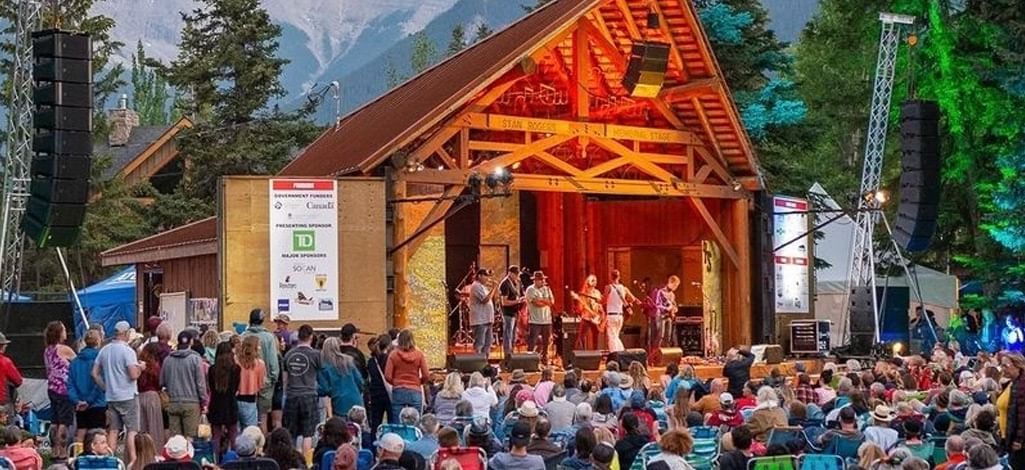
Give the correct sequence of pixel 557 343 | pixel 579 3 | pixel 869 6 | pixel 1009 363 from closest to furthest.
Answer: pixel 1009 363 → pixel 579 3 → pixel 557 343 → pixel 869 6

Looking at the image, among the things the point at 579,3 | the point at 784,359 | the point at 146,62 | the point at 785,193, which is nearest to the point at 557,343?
the point at 784,359

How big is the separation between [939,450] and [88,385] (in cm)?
665

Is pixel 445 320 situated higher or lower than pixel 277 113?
lower

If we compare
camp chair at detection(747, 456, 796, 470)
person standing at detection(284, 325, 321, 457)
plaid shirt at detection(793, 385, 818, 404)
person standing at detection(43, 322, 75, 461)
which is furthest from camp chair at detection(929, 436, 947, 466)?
person standing at detection(43, 322, 75, 461)

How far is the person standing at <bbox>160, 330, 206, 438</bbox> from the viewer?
12.8 m

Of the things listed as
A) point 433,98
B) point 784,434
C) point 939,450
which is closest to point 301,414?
point 784,434

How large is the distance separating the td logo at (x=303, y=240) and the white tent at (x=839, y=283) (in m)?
15.3

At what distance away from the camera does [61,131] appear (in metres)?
16.1

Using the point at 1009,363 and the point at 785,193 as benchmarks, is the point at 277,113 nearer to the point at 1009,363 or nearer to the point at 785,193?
the point at 785,193

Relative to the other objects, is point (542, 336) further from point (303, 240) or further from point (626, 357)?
point (303, 240)

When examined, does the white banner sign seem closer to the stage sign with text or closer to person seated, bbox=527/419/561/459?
the stage sign with text

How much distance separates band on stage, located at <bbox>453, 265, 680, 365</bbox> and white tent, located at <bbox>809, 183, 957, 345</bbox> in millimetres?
8220

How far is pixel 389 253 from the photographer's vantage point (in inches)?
824

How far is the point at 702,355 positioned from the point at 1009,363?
12.3 meters
